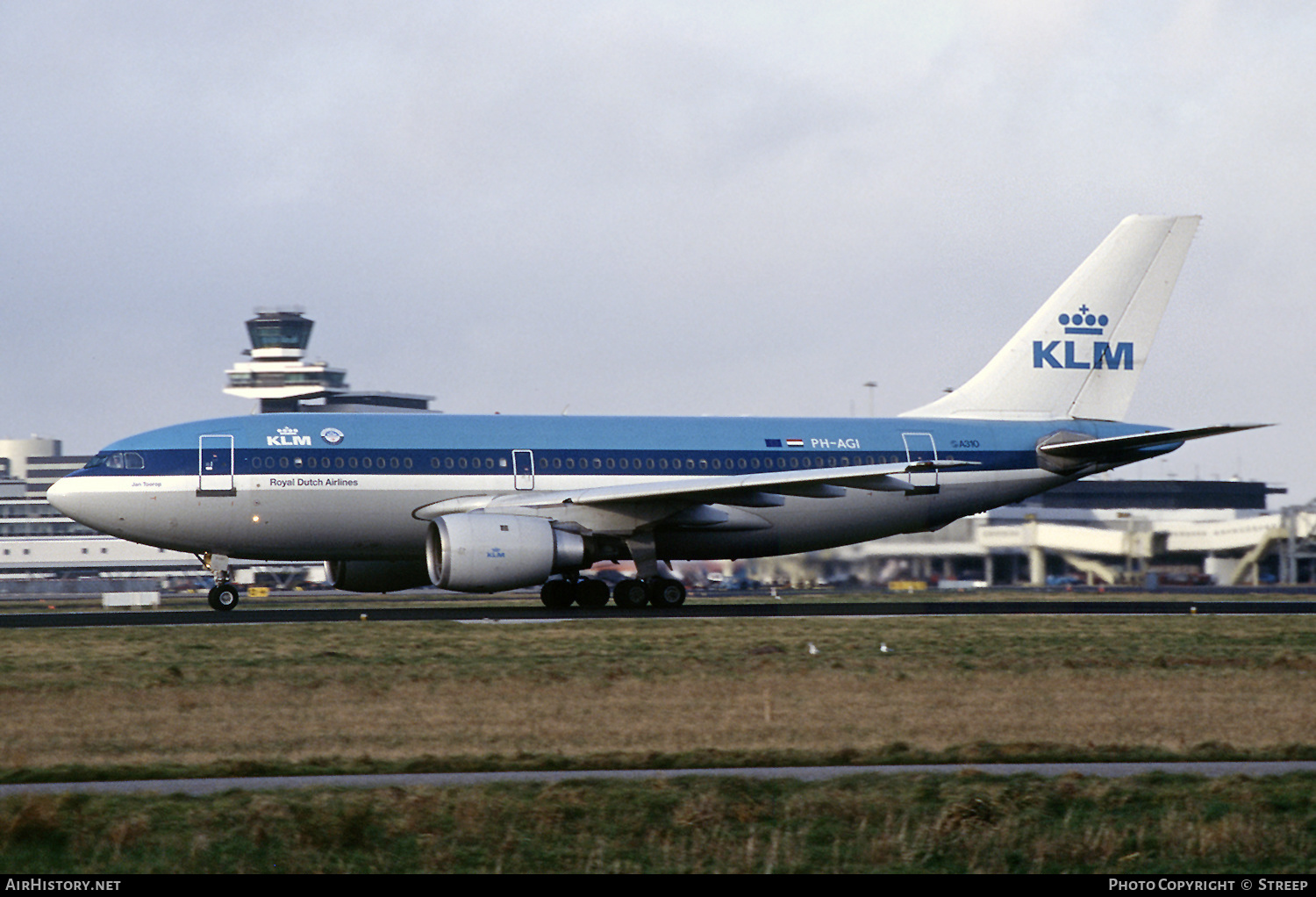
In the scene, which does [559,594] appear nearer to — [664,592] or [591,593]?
[591,593]

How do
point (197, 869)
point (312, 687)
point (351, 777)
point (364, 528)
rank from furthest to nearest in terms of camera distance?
point (364, 528) → point (312, 687) → point (351, 777) → point (197, 869)

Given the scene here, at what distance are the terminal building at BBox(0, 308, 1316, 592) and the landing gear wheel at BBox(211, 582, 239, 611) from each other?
726 inches

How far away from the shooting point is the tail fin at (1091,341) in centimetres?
4316

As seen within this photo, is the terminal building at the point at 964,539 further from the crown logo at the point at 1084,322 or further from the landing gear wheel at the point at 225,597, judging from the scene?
the landing gear wheel at the point at 225,597

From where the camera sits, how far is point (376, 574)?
3944 centimetres

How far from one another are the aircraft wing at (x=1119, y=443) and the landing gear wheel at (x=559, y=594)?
533 inches

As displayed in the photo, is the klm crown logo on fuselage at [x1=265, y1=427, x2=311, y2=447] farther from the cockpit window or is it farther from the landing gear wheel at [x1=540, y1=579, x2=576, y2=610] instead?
the landing gear wheel at [x1=540, y1=579, x2=576, y2=610]

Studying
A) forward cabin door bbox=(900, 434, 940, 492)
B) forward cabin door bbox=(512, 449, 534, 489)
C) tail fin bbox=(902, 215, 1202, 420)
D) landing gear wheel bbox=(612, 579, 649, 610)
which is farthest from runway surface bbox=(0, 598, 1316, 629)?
tail fin bbox=(902, 215, 1202, 420)

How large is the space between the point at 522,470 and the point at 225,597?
7.70 metres

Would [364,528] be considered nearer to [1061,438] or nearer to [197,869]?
[1061,438]

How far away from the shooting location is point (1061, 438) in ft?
138

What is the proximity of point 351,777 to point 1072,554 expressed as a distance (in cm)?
6333

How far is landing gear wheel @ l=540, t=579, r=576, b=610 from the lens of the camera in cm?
3856
